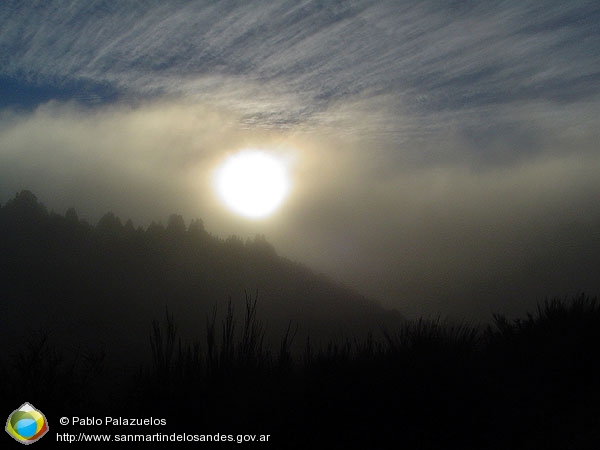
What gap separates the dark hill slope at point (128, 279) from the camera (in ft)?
380

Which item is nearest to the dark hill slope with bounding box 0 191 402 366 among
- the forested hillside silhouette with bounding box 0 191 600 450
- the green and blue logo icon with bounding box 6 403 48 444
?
the forested hillside silhouette with bounding box 0 191 600 450

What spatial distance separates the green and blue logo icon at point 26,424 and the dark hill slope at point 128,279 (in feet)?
352

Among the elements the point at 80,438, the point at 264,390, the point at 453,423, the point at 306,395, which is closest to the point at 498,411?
the point at 453,423

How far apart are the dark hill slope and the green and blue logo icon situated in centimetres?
10742

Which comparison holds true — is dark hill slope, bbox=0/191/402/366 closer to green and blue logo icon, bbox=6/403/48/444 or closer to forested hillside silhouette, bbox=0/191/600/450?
forested hillside silhouette, bbox=0/191/600/450

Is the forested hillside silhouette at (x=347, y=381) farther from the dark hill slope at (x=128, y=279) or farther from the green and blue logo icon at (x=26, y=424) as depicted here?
the dark hill slope at (x=128, y=279)

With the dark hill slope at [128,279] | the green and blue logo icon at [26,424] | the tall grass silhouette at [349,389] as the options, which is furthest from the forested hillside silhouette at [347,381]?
the dark hill slope at [128,279]

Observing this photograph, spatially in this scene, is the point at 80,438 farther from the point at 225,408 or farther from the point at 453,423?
the point at 453,423

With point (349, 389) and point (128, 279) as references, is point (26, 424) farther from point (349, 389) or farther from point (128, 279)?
point (128, 279)

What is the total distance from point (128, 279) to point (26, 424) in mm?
134897

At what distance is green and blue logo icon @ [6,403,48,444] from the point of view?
3.66m

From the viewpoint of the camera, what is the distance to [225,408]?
4.21 meters

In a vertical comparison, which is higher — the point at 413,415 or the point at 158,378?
the point at 158,378

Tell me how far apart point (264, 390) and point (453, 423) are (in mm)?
1756
